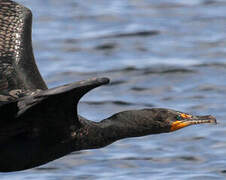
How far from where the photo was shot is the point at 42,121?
10281mm

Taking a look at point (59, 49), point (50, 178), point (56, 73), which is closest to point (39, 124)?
point (50, 178)

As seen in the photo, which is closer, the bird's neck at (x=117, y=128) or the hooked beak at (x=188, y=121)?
the bird's neck at (x=117, y=128)

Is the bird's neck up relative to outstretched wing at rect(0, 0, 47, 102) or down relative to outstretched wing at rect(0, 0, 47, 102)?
down

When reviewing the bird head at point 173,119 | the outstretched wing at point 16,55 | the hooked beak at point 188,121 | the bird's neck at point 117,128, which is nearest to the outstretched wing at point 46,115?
the bird's neck at point 117,128

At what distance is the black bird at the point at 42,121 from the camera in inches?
389

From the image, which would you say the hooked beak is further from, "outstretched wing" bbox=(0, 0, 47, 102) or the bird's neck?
"outstretched wing" bbox=(0, 0, 47, 102)

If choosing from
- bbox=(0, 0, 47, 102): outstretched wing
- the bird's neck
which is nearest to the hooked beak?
the bird's neck

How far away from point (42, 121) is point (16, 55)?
149 cm

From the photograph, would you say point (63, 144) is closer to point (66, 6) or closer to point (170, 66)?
point (170, 66)

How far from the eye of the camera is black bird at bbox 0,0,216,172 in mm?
9875

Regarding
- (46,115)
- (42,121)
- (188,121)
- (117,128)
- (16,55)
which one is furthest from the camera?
(16,55)

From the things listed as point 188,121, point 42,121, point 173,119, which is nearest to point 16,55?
point 42,121

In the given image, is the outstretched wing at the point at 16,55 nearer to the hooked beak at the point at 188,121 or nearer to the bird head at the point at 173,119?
the bird head at the point at 173,119

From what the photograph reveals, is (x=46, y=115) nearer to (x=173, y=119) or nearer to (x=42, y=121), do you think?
(x=42, y=121)
